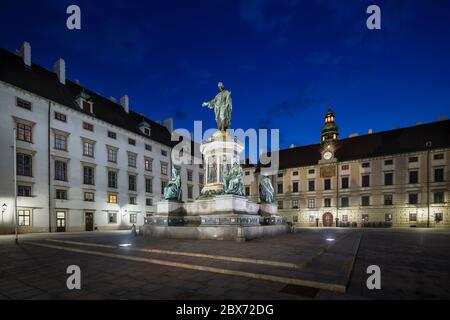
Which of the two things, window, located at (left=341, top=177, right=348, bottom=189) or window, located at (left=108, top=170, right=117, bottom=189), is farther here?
window, located at (left=341, top=177, right=348, bottom=189)

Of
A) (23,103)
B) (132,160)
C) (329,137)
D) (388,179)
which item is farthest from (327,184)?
(23,103)

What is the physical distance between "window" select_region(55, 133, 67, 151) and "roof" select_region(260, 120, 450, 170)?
1580 inches

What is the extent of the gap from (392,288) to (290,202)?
49.2 m

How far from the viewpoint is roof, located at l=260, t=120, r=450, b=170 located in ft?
140

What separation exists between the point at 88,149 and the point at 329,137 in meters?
44.5

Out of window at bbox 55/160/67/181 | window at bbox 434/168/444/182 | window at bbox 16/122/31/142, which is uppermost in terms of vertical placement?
window at bbox 16/122/31/142

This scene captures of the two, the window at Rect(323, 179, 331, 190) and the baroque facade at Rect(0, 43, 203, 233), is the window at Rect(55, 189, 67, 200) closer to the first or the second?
the baroque facade at Rect(0, 43, 203, 233)

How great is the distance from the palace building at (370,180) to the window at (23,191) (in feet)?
131

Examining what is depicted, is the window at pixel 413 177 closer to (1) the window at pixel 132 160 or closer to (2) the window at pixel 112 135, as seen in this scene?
(1) the window at pixel 132 160

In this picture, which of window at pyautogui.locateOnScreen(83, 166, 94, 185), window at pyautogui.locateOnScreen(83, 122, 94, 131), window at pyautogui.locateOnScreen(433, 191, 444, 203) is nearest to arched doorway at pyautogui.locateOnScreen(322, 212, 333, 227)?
window at pyautogui.locateOnScreen(433, 191, 444, 203)

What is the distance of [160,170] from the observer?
150 ft

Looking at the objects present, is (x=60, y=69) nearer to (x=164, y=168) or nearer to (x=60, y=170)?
(x=60, y=170)

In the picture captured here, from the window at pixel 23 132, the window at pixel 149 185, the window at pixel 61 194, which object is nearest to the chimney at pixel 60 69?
the window at pixel 23 132
